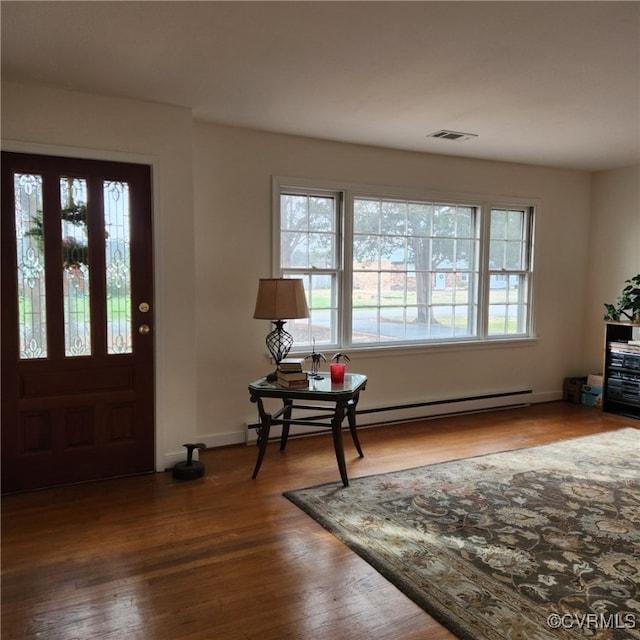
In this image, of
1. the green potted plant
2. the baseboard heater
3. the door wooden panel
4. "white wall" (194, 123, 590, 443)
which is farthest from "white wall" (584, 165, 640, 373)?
the door wooden panel

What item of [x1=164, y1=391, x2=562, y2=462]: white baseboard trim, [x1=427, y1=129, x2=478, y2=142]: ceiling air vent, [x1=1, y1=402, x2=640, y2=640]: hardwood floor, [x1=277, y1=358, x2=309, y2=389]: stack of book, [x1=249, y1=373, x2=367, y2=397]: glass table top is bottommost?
[x1=1, y1=402, x2=640, y2=640]: hardwood floor

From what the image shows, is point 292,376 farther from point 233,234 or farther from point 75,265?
point 75,265

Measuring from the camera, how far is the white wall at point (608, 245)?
5535 mm

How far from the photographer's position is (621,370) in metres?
5.27

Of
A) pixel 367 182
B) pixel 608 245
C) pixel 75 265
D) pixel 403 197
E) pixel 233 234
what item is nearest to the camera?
pixel 75 265

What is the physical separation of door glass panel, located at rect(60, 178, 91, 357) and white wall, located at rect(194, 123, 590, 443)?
0.86 metres

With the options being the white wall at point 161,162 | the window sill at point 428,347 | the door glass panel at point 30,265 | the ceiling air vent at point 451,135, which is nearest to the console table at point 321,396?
the white wall at point 161,162

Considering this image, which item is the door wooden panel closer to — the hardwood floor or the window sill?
the hardwood floor

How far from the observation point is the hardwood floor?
2.04 meters

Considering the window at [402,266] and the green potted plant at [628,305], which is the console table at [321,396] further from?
the green potted plant at [628,305]

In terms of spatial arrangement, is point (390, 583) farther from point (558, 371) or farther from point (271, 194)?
Result: point (558, 371)

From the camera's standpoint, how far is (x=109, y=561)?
2.50 m

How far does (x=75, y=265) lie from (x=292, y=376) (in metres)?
1.54

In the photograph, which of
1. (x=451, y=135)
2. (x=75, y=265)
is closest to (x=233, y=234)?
(x=75, y=265)
